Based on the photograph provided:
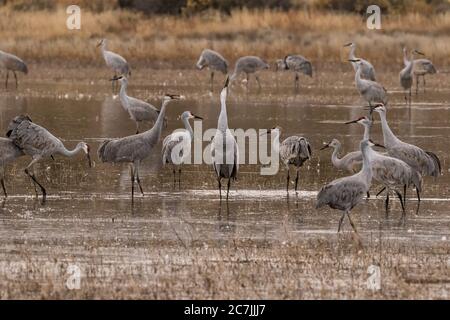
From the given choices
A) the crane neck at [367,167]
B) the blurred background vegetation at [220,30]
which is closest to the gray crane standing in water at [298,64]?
the blurred background vegetation at [220,30]

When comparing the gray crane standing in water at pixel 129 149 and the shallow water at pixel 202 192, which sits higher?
the gray crane standing in water at pixel 129 149

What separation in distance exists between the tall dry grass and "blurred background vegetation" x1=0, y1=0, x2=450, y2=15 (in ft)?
5.65

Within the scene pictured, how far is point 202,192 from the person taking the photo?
1433cm

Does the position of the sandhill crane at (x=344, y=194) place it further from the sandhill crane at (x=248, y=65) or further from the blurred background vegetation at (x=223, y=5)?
the blurred background vegetation at (x=223, y=5)

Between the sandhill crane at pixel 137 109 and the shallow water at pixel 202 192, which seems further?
the sandhill crane at pixel 137 109

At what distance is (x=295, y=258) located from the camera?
33.3 ft

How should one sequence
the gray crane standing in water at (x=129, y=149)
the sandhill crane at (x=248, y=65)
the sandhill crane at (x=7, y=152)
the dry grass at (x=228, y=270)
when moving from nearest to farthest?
the dry grass at (x=228, y=270)
the sandhill crane at (x=7, y=152)
the gray crane standing in water at (x=129, y=149)
the sandhill crane at (x=248, y=65)

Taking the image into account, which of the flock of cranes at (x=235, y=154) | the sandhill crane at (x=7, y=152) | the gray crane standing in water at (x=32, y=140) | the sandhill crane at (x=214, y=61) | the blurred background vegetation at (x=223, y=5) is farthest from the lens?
the blurred background vegetation at (x=223, y=5)

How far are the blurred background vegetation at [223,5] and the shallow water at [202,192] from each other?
1814cm

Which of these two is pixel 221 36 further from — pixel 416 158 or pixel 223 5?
pixel 416 158

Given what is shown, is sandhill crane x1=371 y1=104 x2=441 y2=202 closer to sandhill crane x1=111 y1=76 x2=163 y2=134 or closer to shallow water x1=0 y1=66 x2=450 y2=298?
shallow water x1=0 y1=66 x2=450 y2=298

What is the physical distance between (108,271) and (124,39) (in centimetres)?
2902

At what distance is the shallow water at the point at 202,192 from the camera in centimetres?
1161
